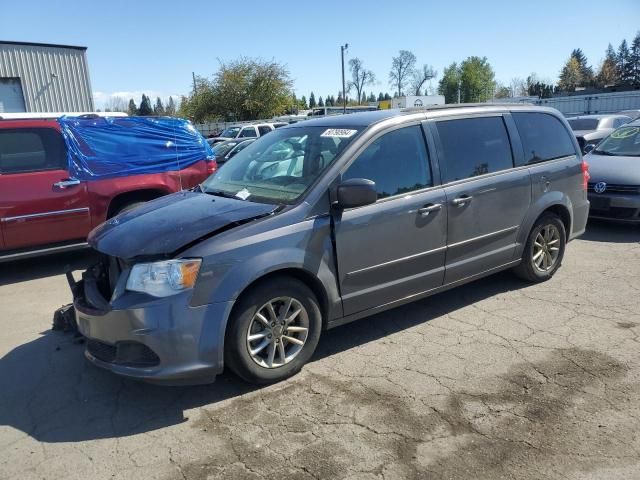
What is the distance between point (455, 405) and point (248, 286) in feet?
5.03

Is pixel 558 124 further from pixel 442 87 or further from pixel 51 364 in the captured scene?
pixel 442 87

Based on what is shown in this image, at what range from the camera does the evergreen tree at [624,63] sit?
82312 mm

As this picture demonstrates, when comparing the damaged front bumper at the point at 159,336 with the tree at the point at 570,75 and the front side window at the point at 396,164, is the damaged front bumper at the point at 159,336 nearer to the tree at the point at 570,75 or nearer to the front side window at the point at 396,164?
the front side window at the point at 396,164

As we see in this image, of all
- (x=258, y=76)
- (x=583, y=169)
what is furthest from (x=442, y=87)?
(x=583, y=169)

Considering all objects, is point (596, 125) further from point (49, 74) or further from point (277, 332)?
point (49, 74)

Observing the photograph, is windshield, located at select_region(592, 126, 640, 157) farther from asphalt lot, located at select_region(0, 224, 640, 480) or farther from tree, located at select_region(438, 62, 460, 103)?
tree, located at select_region(438, 62, 460, 103)

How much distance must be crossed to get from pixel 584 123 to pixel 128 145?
12.6 metres

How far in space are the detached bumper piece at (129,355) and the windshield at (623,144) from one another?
8.17 m

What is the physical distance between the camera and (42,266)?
700cm

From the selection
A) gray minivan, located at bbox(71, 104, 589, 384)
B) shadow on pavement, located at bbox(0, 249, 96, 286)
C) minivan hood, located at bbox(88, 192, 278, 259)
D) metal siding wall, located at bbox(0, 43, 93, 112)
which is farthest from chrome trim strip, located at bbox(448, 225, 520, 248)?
metal siding wall, located at bbox(0, 43, 93, 112)


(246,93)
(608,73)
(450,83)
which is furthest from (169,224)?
(450,83)

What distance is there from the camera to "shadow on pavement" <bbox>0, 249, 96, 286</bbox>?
653cm

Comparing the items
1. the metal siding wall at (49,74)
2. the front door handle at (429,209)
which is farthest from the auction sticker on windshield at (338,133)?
the metal siding wall at (49,74)

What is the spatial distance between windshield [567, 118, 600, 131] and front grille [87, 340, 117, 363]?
14067 mm
